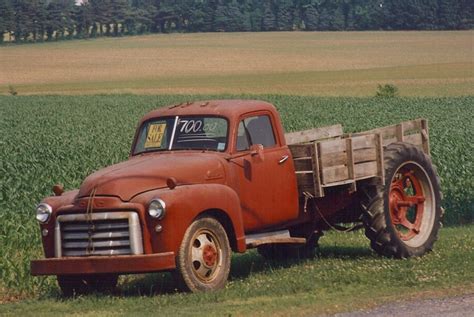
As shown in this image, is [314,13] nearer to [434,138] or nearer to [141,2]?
[141,2]

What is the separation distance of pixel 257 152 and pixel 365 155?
176 cm

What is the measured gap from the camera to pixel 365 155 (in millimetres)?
13250

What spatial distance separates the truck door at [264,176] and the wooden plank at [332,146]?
1.33 ft

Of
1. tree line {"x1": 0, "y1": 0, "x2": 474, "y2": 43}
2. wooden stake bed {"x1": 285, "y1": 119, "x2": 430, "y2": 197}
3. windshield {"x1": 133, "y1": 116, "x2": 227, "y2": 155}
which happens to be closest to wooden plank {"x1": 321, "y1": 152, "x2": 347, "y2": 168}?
wooden stake bed {"x1": 285, "y1": 119, "x2": 430, "y2": 197}

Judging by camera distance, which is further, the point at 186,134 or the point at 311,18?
the point at 311,18

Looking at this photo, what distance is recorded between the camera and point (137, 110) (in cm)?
A: 4881

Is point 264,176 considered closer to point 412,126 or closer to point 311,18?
point 412,126

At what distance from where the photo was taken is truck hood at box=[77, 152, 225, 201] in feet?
36.0

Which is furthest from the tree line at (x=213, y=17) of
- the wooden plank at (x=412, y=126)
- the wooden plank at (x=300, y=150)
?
the wooden plank at (x=300, y=150)

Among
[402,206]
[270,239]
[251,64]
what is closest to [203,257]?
[270,239]

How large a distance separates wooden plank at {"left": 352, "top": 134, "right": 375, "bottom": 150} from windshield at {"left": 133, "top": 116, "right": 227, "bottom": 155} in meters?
1.77

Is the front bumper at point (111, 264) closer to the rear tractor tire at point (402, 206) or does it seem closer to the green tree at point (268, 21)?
the rear tractor tire at point (402, 206)

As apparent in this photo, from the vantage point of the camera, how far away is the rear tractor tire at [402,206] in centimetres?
1320

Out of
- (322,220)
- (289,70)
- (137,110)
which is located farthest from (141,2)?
(322,220)
